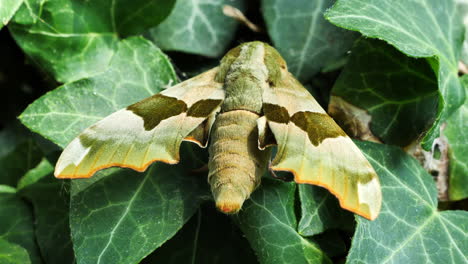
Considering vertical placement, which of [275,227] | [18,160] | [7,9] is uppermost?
[7,9]

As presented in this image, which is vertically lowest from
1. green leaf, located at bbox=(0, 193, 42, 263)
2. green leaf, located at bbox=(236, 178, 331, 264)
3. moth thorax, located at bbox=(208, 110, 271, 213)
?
green leaf, located at bbox=(0, 193, 42, 263)

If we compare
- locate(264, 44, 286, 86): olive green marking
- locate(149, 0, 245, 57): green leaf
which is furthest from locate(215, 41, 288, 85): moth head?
locate(149, 0, 245, 57): green leaf

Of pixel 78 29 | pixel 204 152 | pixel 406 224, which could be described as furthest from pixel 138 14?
pixel 406 224

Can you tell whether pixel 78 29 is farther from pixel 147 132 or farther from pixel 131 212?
pixel 131 212

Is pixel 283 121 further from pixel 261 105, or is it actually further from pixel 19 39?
pixel 19 39

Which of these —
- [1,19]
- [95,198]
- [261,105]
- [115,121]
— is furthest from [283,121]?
[1,19]

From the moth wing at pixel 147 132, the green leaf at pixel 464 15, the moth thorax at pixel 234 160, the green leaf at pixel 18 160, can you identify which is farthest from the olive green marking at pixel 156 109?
the green leaf at pixel 464 15

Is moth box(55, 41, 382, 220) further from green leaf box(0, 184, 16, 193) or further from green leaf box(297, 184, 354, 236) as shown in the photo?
green leaf box(0, 184, 16, 193)
